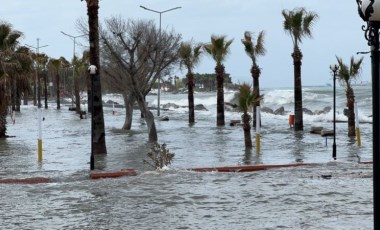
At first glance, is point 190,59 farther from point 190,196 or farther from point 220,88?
point 190,196

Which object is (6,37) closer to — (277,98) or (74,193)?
(74,193)

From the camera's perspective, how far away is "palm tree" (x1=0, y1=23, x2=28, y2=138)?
91.7 feet

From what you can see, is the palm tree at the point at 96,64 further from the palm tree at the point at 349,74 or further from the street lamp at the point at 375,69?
the street lamp at the point at 375,69

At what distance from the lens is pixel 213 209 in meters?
10.2

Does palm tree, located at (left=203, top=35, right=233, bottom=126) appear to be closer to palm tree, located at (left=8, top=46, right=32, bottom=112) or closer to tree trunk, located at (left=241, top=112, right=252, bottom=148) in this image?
palm tree, located at (left=8, top=46, right=32, bottom=112)

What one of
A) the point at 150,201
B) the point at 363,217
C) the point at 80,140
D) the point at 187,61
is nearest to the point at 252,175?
the point at 150,201

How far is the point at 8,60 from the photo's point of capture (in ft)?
94.9

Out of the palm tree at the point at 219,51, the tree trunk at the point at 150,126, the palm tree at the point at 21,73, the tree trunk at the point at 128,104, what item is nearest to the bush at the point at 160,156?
the tree trunk at the point at 150,126

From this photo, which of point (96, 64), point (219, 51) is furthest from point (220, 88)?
point (96, 64)

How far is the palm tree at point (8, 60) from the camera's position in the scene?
27938mm

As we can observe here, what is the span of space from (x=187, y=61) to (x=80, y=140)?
18006 millimetres

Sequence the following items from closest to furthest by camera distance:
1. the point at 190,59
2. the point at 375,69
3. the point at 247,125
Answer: the point at 375,69, the point at 247,125, the point at 190,59

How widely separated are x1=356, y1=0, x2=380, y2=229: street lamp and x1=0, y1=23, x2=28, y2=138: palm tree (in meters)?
23.2

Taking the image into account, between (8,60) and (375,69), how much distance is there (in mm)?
25134
